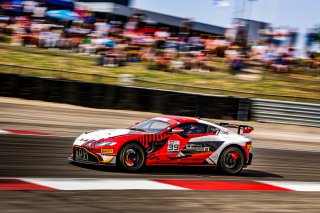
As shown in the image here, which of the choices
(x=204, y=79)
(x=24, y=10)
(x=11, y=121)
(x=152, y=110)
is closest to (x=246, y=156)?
(x=11, y=121)

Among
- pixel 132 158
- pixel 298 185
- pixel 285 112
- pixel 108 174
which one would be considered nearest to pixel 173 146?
pixel 132 158

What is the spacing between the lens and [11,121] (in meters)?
14.9

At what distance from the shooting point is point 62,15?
22969 millimetres

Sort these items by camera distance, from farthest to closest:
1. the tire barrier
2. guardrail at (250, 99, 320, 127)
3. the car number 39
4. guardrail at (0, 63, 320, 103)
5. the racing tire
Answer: guardrail at (250, 99, 320, 127) < guardrail at (0, 63, 320, 103) < the tire barrier < the racing tire < the car number 39

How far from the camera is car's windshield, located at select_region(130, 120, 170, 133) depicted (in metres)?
9.27

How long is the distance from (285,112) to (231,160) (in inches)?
445

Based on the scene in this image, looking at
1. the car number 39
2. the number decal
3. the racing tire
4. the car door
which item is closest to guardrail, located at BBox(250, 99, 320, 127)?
the racing tire

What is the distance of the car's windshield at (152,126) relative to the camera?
927 cm

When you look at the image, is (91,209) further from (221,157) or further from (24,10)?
(24,10)

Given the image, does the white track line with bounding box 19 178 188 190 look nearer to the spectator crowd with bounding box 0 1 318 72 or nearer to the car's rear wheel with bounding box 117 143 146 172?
the car's rear wheel with bounding box 117 143 146 172

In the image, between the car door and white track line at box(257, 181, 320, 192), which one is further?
white track line at box(257, 181, 320, 192)

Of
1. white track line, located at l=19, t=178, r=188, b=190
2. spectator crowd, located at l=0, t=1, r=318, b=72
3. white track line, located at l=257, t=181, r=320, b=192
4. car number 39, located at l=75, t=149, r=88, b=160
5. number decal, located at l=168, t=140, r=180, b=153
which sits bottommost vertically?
white track line, located at l=257, t=181, r=320, b=192

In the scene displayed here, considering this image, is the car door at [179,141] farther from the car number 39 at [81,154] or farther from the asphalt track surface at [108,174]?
the car number 39 at [81,154]

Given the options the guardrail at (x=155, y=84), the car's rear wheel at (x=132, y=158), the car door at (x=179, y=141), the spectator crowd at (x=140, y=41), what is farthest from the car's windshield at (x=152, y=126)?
the spectator crowd at (x=140, y=41)
